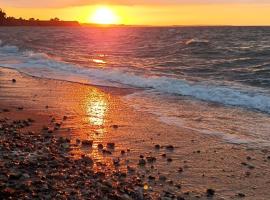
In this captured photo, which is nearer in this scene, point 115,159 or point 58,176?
point 58,176

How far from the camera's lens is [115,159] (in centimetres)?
942

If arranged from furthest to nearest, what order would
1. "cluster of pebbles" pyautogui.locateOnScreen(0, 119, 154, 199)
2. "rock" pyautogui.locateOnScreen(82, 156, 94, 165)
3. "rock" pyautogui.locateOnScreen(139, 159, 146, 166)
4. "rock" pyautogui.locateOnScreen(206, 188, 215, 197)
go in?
"rock" pyautogui.locateOnScreen(139, 159, 146, 166), "rock" pyautogui.locateOnScreen(82, 156, 94, 165), "rock" pyautogui.locateOnScreen(206, 188, 215, 197), "cluster of pebbles" pyautogui.locateOnScreen(0, 119, 154, 199)

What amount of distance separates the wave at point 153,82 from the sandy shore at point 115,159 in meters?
4.48

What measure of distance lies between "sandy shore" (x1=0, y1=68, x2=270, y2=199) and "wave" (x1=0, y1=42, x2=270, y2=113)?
4483 millimetres

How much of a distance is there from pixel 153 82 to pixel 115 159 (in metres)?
13.0

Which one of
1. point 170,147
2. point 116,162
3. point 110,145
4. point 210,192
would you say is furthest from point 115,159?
point 210,192

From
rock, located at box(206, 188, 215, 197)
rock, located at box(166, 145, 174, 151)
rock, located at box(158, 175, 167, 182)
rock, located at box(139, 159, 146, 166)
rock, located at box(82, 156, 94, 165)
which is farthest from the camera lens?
rock, located at box(166, 145, 174, 151)

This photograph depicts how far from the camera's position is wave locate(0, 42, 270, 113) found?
17.2m

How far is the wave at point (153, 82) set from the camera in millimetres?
17203

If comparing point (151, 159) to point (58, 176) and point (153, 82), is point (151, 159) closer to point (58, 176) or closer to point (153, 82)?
point (58, 176)

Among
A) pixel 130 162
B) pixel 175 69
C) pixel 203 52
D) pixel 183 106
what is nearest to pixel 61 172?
pixel 130 162

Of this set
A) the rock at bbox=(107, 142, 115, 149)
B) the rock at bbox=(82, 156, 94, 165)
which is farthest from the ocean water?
the rock at bbox=(82, 156, 94, 165)

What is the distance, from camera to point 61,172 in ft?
26.8

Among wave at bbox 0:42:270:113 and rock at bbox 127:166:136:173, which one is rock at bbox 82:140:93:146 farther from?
wave at bbox 0:42:270:113
